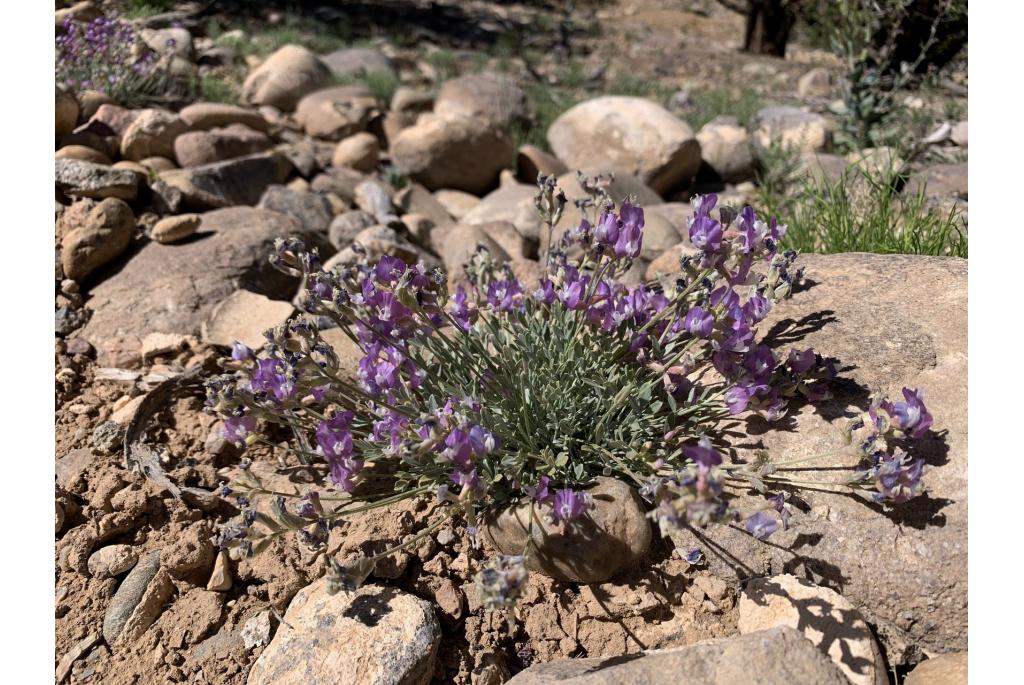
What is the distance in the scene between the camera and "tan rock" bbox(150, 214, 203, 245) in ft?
11.6

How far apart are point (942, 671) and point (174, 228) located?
3.19m

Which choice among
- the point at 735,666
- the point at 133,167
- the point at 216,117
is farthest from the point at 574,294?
the point at 216,117

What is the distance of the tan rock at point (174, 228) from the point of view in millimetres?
3539

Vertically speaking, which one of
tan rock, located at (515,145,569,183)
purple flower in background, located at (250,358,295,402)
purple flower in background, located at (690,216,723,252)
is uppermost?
purple flower in background, located at (690,216,723,252)

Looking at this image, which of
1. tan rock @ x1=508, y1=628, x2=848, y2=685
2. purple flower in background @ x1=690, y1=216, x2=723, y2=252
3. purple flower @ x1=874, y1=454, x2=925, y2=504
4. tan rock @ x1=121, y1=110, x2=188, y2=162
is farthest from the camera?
tan rock @ x1=121, y1=110, x2=188, y2=162

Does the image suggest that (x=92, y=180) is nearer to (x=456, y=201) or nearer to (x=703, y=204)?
(x=456, y=201)

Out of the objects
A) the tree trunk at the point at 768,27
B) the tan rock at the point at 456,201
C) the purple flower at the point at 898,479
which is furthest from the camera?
the tree trunk at the point at 768,27

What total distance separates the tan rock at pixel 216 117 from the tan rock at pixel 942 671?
431cm

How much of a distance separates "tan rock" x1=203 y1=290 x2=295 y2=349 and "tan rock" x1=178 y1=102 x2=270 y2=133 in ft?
6.23

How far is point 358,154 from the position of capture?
198 inches

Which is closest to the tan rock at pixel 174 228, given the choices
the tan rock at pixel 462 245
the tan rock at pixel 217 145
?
the tan rock at pixel 217 145

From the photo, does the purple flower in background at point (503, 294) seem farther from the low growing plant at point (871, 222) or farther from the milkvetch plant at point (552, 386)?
the low growing plant at point (871, 222)

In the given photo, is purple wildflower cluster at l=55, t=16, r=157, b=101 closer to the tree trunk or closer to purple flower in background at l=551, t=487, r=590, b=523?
purple flower in background at l=551, t=487, r=590, b=523

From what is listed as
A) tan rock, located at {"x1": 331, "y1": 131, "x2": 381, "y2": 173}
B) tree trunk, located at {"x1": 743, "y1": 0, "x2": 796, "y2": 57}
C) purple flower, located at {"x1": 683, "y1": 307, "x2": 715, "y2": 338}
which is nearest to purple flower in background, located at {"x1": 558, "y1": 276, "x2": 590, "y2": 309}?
purple flower, located at {"x1": 683, "y1": 307, "x2": 715, "y2": 338}
